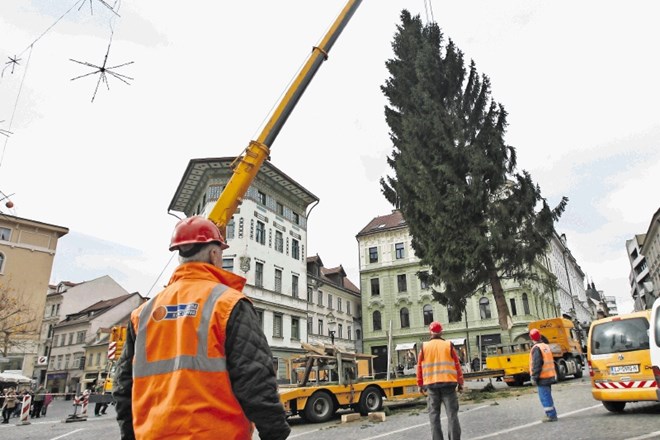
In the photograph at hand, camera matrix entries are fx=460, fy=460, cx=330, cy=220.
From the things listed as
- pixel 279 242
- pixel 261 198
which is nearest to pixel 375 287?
pixel 279 242

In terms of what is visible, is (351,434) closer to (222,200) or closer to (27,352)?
(222,200)

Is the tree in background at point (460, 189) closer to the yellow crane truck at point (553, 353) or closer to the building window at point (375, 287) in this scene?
the yellow crane truck at point (553, 353)

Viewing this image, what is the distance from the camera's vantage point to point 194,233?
2.57m

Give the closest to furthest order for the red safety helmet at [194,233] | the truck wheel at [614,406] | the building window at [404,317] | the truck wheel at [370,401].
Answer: the red safety helmet at [194,233] < the truck wheel at [614,406] < the truck wheel at [370,401] < the building window at [404,317]

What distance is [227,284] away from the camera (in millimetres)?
2488

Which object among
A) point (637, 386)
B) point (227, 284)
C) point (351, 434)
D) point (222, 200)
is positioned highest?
point (222, 200)

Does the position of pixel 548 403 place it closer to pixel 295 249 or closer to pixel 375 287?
pixel 295 249

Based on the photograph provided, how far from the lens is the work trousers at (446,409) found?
20.5 ft

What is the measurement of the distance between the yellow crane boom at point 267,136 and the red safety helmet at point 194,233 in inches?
279

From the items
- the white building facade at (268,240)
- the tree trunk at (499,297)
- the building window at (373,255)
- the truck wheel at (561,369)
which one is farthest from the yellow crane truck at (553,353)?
the building window at (373,255)

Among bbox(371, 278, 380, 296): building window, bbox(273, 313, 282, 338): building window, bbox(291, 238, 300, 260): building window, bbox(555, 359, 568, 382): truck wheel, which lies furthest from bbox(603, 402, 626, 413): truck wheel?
bbox(371, 278, 380, 296): building window

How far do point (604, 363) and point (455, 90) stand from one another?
1692cm

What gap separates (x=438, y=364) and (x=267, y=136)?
671 cm

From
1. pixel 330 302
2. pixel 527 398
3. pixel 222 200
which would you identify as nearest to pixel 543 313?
pixel 330 302
